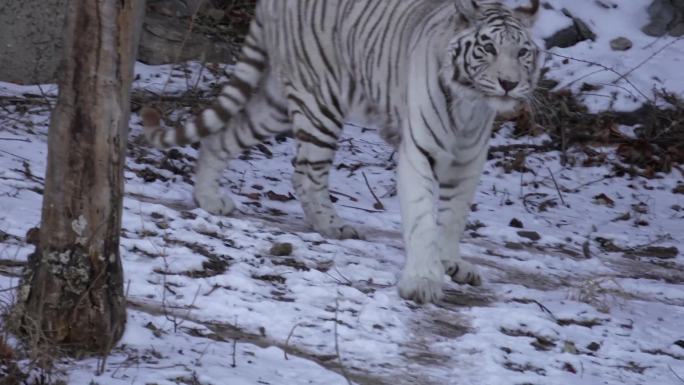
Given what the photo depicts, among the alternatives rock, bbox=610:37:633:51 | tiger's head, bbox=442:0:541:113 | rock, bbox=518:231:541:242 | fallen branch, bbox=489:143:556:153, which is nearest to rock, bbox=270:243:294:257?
tiger's head, bbox=442:0:541:113

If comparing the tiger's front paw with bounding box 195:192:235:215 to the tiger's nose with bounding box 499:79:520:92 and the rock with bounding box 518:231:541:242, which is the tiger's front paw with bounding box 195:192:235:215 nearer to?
the rock with bounding box 518:231:541:242

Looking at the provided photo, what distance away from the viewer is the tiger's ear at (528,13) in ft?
17.5

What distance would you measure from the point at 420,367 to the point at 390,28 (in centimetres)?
228

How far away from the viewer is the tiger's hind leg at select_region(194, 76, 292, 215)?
6461 mm

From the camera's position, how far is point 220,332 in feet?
13.9

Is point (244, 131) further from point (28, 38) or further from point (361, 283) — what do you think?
point (28, 38)

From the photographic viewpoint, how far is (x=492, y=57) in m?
5.10

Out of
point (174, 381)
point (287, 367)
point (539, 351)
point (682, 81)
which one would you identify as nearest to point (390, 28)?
point (539, 351)

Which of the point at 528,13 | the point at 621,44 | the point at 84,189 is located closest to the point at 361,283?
the point at 528,13

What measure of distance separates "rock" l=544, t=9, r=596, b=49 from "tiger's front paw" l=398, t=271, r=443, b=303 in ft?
19.1

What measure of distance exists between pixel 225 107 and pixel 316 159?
1.98 feet

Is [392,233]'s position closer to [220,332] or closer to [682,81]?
[220,332]

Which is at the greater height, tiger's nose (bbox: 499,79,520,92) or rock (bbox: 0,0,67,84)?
tiger's nose (bbox: 499,79,520,92)

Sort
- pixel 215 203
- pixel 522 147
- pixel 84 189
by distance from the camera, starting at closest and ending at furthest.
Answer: pixel 84 189 < pixel 215 203 < pixel 522 147
